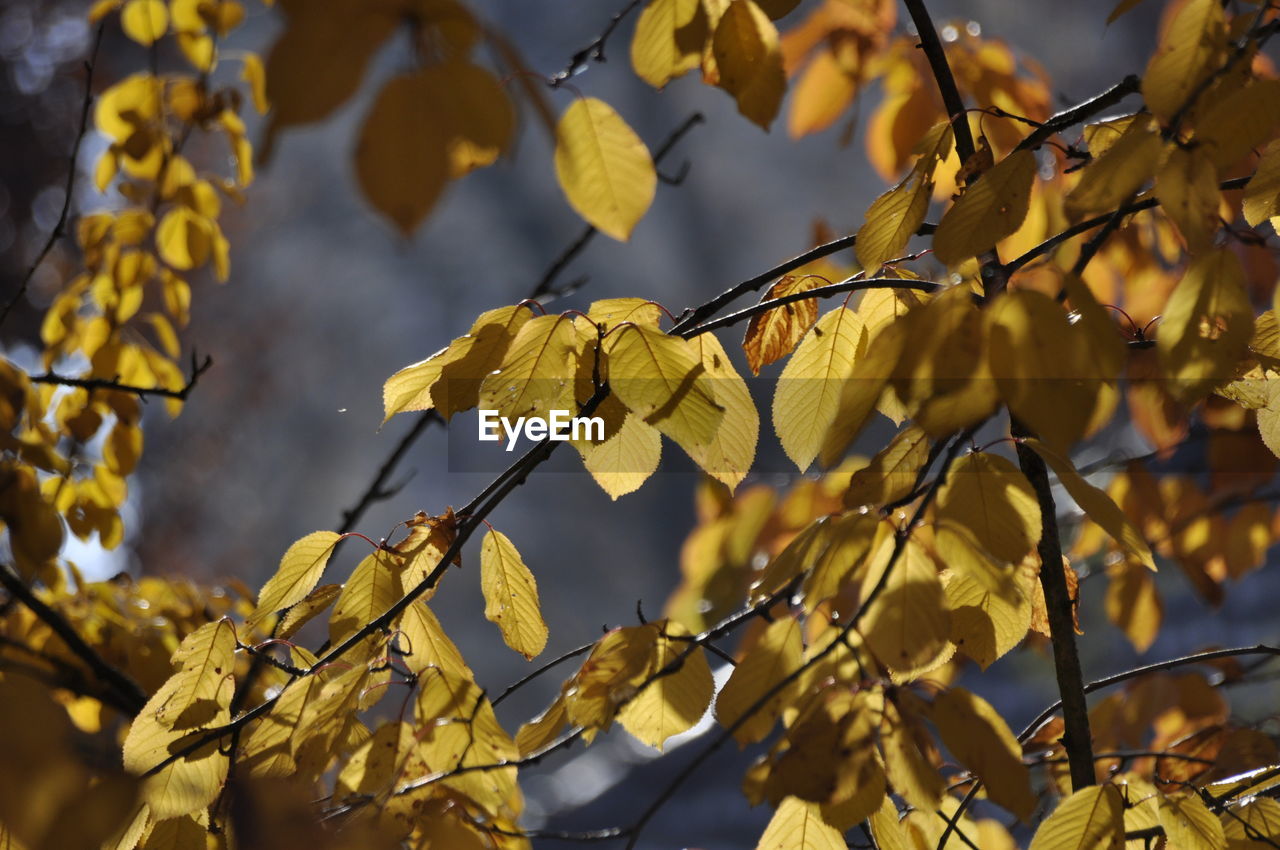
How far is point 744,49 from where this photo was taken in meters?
0.46

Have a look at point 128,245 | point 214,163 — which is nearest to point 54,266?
point 214,163

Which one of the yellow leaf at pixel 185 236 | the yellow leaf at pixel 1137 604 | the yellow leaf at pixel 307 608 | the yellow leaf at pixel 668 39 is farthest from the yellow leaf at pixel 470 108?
the yellow leaf at pixel 1137 604

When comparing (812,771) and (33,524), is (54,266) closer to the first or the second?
(33,524)

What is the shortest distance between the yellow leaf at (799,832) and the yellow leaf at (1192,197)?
0.37 meters

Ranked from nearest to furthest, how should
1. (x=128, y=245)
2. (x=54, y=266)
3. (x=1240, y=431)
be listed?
(x=128, y=245) < (x=1240, y=431) < (x=54, y=266)

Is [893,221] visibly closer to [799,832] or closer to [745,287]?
[745,287]

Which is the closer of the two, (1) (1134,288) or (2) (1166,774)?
(2) (1166,774)

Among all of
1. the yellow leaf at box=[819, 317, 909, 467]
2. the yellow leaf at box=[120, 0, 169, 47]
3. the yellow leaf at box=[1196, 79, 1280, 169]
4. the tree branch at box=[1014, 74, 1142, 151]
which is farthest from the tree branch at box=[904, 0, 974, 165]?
the yellow leaf at box=[120, 0, 169, 47]

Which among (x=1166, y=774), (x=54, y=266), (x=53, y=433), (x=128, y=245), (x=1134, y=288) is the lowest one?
(x=1166, y=774)

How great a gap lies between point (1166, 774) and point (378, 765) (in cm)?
71

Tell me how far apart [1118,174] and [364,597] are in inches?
18.8

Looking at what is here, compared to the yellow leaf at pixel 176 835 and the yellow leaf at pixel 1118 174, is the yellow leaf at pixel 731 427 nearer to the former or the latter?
the yellow leaf at pixel 1118 174

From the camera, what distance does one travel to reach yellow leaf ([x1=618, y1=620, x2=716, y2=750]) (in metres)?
0.55

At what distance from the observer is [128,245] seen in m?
1.25
